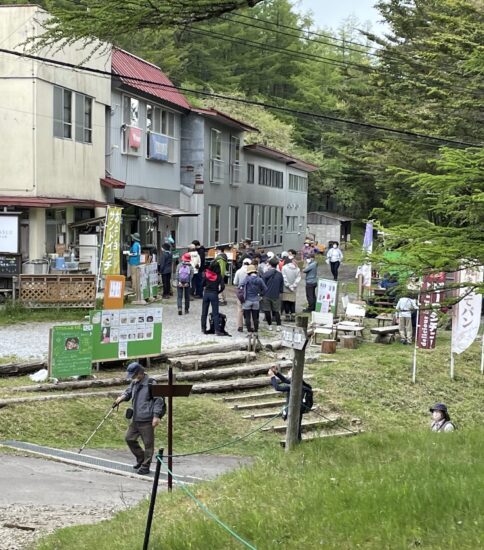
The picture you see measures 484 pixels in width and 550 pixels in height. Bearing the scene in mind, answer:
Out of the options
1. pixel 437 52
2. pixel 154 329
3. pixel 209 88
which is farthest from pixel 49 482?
pixel 209 88

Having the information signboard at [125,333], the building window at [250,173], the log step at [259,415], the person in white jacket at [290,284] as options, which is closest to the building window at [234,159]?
the building window at [250,173]

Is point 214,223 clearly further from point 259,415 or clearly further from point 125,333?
point 259,415

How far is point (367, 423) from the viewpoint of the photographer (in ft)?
50.6

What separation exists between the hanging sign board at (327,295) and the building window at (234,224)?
747 inches

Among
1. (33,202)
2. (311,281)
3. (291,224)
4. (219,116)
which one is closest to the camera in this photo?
(33,202)

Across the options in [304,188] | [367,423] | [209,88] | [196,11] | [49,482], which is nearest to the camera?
[196,11]

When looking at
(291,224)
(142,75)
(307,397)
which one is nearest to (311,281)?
(307,397)

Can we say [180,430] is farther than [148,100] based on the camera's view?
No

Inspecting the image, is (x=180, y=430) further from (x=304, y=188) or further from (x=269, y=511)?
(x=304, y=188)

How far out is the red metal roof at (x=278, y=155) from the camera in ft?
143

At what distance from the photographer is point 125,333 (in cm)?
1572

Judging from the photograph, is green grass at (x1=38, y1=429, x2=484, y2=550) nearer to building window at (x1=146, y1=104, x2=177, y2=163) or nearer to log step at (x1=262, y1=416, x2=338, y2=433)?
log step at (x1=262, y1=416, x2=338, y2=433)

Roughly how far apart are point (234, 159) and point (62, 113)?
17.4 m

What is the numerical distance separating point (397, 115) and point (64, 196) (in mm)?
12471
